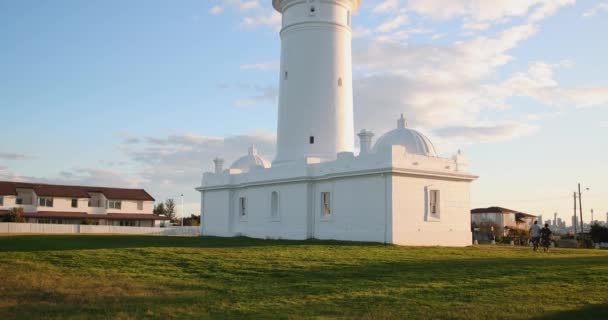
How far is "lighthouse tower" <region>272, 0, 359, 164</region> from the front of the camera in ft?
98.2

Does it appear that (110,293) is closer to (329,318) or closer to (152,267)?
(152,267)

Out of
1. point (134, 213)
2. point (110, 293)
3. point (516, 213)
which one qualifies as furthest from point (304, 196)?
point (516, 213)

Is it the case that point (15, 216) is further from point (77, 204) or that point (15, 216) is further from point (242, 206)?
point (242, 206)

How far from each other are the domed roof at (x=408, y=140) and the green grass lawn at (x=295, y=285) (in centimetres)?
762

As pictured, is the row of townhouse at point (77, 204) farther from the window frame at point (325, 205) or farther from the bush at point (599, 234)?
the bush at point (599, 234)

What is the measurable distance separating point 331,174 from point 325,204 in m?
1.70

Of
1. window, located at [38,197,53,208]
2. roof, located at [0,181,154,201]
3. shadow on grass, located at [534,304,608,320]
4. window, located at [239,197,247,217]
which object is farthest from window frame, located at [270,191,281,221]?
window, located at [38,197,53,208]

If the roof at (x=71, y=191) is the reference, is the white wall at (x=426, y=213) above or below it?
below

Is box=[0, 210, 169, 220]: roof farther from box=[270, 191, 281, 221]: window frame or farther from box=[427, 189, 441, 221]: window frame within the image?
box=[427, 189, 441, 221]: window frame

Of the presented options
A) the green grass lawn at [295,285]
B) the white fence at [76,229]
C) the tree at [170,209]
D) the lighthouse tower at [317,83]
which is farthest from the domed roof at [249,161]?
the tree at [170,209]

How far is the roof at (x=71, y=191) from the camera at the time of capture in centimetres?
5588

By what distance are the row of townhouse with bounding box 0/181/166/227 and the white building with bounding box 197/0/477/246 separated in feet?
83.6

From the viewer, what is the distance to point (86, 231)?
4644 centimetres

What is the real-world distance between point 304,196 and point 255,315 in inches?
666
